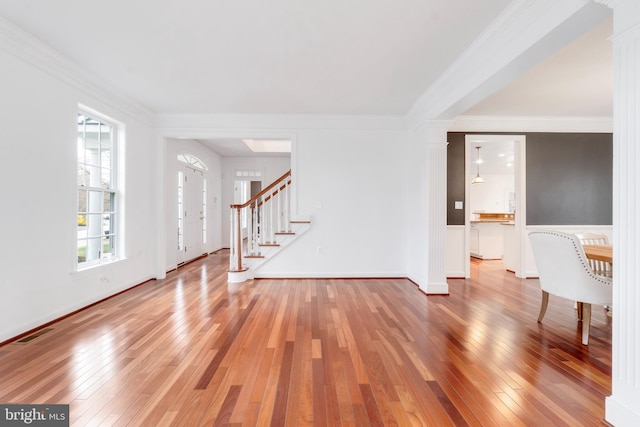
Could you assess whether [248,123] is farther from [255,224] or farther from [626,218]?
[626,218]

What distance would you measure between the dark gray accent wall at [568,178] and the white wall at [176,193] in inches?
252

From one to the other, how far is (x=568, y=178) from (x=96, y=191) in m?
7.38

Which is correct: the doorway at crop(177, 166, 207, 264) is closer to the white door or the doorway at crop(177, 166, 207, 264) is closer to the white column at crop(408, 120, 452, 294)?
the white door

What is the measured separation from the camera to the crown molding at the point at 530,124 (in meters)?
5.00

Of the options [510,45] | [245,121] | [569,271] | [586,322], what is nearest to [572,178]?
[569,271]

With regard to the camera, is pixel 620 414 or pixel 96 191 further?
pixel 96 191

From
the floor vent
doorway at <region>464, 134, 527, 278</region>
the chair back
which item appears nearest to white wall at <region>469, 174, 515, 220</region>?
doorway at <region>464, 134, 527, 278</region>

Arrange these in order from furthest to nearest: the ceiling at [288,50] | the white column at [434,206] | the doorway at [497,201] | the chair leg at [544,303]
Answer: the doorway at [497,201] → the white column at [434,206] → the chair leg at [544,303] → the ceiling at [288,50]

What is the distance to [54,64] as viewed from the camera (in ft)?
9.65

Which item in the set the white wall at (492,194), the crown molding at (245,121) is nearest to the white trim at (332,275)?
the crown molding at (245,121)

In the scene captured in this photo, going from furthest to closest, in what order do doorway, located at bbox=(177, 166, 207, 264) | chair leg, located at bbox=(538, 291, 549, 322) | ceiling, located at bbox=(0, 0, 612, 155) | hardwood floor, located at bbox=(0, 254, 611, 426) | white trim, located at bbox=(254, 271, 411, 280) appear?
doorway, located at bbox=(177, 166, 207, 264), white trim, located at bbox=(254, 271, 411, 280), chair leg, located at bbox=(538, 291, 549, 322), ceiling, located at bbox=(0, 0, 612, 155), hardwood floor, located at bbox=(0, 254, 611, 426)

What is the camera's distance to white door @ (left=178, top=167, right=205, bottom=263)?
20.4 feet

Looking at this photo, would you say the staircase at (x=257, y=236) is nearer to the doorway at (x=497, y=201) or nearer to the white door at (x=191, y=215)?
the white door at (x=191, y=215)

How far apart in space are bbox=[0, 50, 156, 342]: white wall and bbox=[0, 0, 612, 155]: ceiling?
445mm
